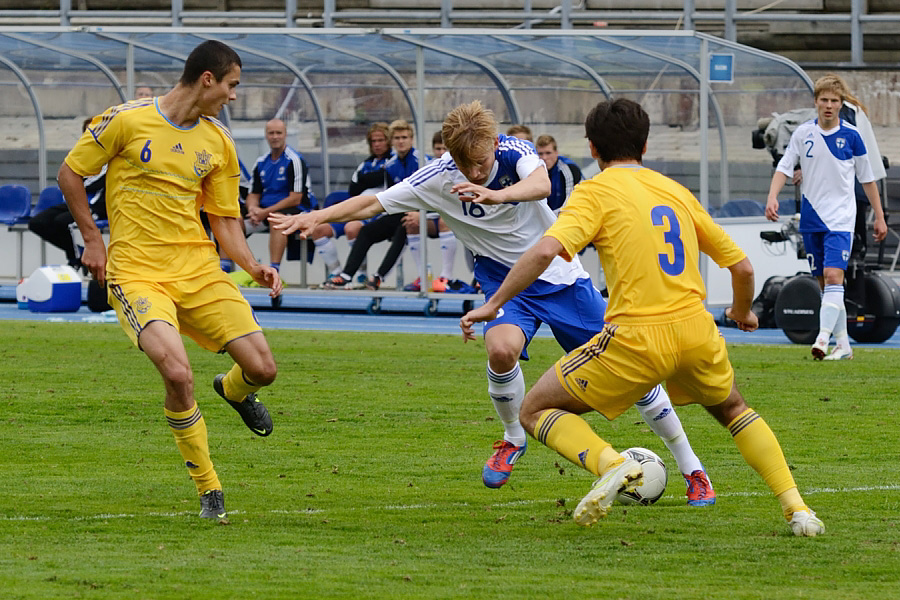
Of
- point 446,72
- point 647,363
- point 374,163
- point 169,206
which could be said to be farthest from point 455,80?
point 647,363

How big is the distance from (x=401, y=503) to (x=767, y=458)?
1.76 meters

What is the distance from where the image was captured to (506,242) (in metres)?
7.32

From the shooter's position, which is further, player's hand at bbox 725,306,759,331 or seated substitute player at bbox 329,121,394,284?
seated substitute player at bbox 329,121,394,284

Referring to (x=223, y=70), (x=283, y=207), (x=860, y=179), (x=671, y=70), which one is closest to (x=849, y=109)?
(x=860, y=179)

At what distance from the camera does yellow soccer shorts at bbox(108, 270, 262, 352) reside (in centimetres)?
640

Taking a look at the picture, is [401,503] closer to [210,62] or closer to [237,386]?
[237,386]

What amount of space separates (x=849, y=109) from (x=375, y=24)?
15.5m

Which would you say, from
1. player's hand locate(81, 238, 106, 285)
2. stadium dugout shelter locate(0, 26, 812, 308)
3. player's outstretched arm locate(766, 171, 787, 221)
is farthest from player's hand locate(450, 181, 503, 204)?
stadium dugout shelter locate(0, 26, 812, 308)

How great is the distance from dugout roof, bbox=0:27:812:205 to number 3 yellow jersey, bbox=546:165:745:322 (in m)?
10.8

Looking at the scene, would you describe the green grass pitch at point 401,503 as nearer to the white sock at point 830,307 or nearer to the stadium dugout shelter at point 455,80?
the white sock at point 830,307

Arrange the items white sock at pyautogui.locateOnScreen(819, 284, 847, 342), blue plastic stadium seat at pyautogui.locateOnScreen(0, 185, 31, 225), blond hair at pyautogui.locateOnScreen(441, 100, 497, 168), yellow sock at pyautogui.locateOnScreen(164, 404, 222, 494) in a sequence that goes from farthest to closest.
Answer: blue plastic stadium seat at pyautogui.locateOnScreen(0, 185, 31, 225) < white sock at pyautogui.locateOnScreen(819, 284, 847, 342) < blond hair at pyautogui.locateOnScreen(441, 100, 497, 168) < yellow sock at pyautogui.locateOnScreen(164, 404, 222, 494)

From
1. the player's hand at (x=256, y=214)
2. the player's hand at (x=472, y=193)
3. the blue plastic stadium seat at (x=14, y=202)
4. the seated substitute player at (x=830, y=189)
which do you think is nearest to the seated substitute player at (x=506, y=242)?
the player's hand at (x=472, y=193)

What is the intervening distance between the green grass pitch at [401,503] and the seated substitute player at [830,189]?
32.8 inches

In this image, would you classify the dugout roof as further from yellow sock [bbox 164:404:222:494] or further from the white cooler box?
yellow sock [bbox 164:404:222:494]
